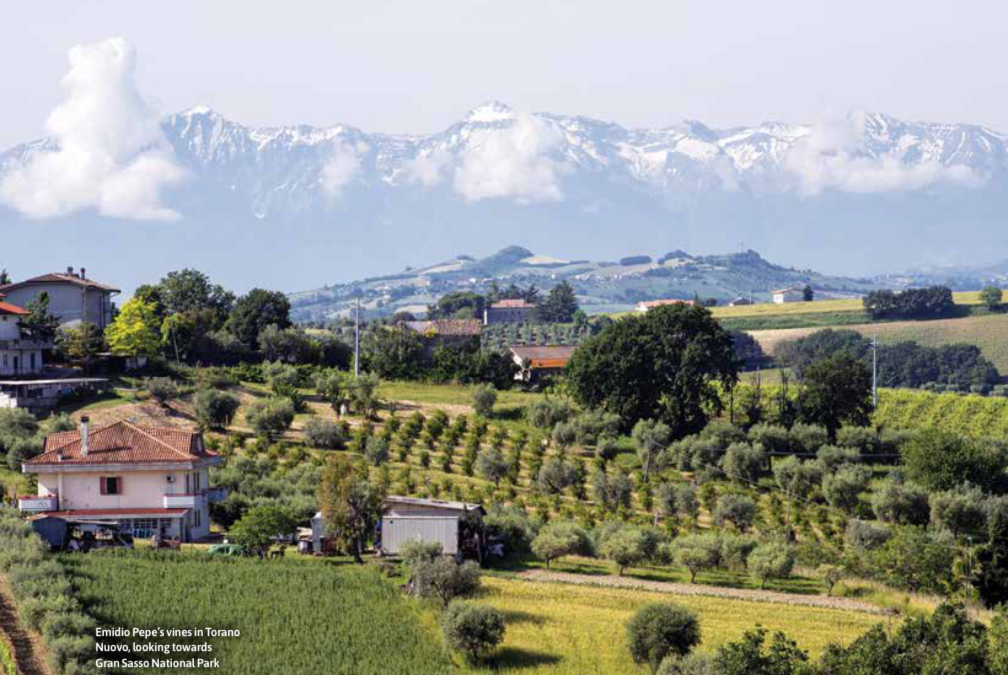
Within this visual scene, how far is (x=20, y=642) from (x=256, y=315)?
244 ft

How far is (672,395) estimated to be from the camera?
300ft

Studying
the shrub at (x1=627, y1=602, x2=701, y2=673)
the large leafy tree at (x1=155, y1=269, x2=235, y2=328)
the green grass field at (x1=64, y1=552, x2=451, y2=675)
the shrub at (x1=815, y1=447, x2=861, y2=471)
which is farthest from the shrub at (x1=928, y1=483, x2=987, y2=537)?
the large leafy tree at (x1=155, y1=269, x2=235, y2=328)

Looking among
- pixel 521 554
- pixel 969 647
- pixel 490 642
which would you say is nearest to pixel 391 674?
pixel 490 642

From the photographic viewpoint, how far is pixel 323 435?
7781 cm

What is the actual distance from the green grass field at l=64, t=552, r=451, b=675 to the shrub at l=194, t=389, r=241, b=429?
3164 centimetres

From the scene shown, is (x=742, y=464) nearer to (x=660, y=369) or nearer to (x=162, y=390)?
(x=660, y=369)

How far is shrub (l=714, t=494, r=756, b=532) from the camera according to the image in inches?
2633

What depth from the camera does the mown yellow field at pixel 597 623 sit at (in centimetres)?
4178

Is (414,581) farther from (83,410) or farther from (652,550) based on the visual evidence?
(83,410)

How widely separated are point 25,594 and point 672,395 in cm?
5719

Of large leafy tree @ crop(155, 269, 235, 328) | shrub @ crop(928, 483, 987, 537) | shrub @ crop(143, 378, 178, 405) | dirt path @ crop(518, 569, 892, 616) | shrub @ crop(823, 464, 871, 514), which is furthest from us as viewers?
large leafy tree @ crop(155, 269, 235, 328)

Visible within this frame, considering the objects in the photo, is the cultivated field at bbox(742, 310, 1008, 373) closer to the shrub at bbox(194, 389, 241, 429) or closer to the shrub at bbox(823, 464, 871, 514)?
the shrub at bbox(823, 464, 871, 514)

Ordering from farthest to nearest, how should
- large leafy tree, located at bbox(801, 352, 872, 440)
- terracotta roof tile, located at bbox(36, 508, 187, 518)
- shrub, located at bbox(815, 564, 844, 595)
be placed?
large leafy tree, located at bbox(801, 352, 872, 440), terracotta roof tile, located at bbox(36, 508, 187, 518), shrub, located at bbox(815, 564, 844, 595)

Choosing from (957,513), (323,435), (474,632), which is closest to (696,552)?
(474,632)
